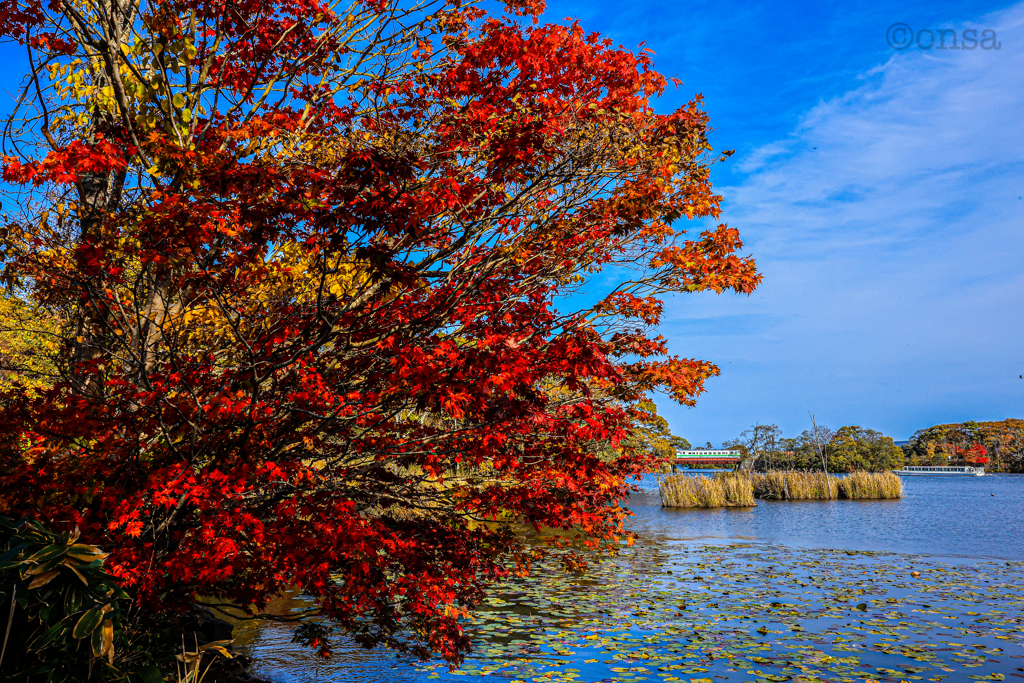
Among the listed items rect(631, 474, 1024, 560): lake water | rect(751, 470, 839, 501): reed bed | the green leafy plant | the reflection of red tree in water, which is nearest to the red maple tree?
the green leafy plant

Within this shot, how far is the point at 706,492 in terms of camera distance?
101 feet

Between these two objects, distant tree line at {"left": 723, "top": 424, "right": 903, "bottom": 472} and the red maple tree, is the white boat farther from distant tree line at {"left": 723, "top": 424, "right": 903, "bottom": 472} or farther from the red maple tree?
the red maple tree

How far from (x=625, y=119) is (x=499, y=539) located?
15.6 ft

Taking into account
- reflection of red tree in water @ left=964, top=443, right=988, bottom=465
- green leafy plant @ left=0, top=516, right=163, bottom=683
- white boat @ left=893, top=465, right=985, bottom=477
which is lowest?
white boat @ left=893, top=465, right=985, bottom=477

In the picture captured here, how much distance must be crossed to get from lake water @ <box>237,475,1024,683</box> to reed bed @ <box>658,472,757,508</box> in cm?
1286

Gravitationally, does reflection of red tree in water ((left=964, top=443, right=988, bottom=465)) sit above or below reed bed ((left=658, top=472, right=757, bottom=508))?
below

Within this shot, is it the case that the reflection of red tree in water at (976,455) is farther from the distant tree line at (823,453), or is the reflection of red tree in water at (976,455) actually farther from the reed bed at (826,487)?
the reed bed at (826,487)

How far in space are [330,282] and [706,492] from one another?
2848cm

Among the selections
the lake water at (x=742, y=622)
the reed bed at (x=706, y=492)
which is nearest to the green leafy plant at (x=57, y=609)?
the lake water at (x=742, y=622)

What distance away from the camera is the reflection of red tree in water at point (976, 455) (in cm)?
8931

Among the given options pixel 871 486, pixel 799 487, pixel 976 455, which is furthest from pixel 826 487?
pixel 976 455

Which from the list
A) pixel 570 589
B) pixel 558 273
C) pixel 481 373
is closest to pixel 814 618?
pixel 570 589

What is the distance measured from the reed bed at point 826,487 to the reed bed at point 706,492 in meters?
5.10

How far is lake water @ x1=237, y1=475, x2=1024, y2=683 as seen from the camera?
23.5ft
